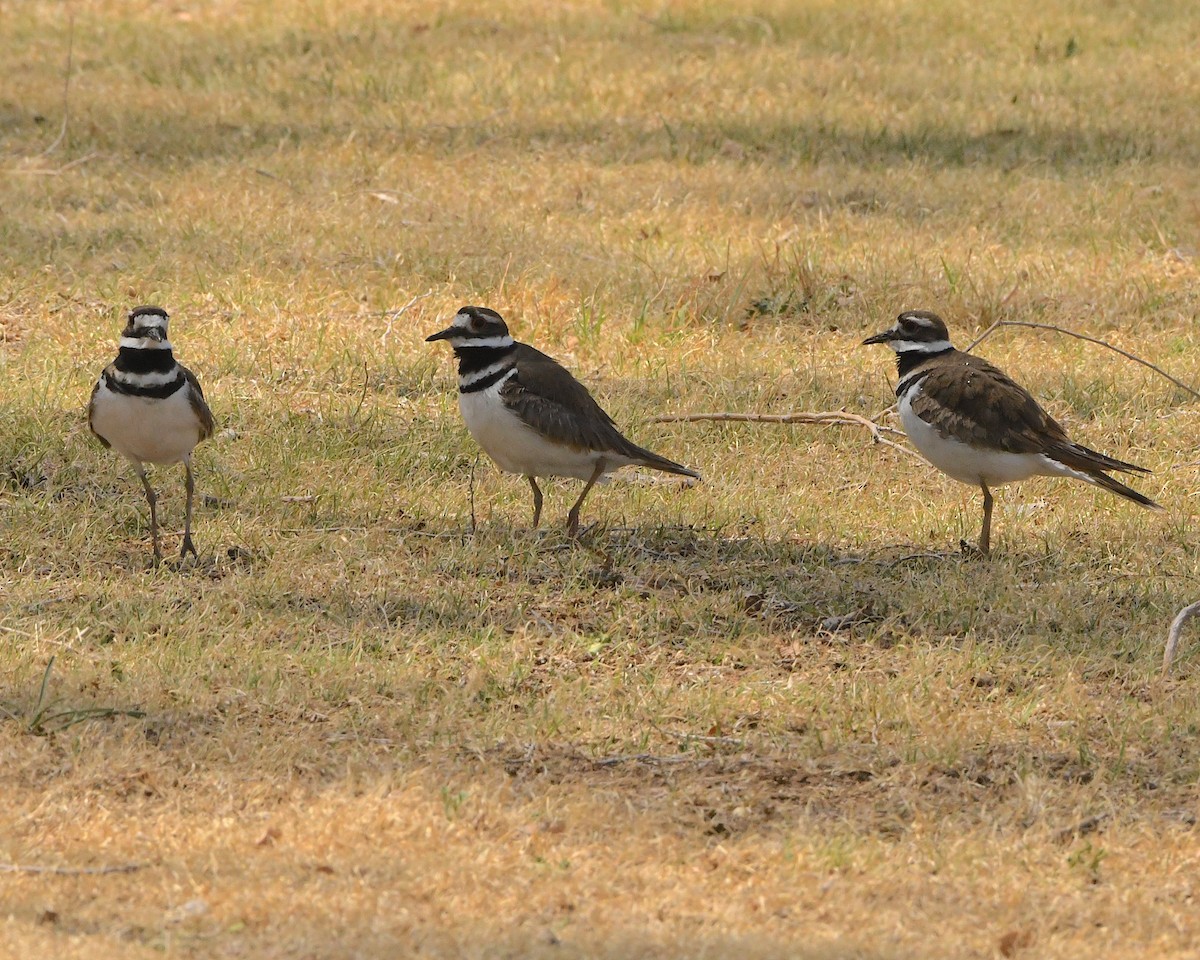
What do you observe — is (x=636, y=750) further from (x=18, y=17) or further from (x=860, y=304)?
(x=18, y=17)

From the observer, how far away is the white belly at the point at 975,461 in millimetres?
8039

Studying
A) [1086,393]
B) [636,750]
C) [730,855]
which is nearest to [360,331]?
[1086,393]

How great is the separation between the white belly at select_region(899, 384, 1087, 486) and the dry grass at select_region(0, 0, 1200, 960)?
403mm

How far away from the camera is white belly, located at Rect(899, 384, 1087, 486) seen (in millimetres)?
8039

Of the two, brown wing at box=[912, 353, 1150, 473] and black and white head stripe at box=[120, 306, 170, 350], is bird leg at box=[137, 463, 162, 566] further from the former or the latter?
brown wing at box=[912, 353, 1150, 473]

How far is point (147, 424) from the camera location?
7.64 metres

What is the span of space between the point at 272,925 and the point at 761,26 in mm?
14002

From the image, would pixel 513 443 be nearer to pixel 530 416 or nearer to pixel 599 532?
pixel 530 416

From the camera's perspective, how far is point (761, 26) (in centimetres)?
1755

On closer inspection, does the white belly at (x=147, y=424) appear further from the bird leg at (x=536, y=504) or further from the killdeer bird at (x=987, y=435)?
the killdeer bird at (x=987, y=435)

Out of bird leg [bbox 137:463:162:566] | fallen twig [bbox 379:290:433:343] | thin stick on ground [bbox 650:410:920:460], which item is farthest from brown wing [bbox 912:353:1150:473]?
fallen twig [bbox 379:290:433:343]

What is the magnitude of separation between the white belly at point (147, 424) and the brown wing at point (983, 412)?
3343 mm

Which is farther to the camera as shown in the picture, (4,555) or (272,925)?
(4,555)

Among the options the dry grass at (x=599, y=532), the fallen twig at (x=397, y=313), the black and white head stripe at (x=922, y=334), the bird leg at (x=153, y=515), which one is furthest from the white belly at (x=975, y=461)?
the fallen twig at (x=397, y=313)
